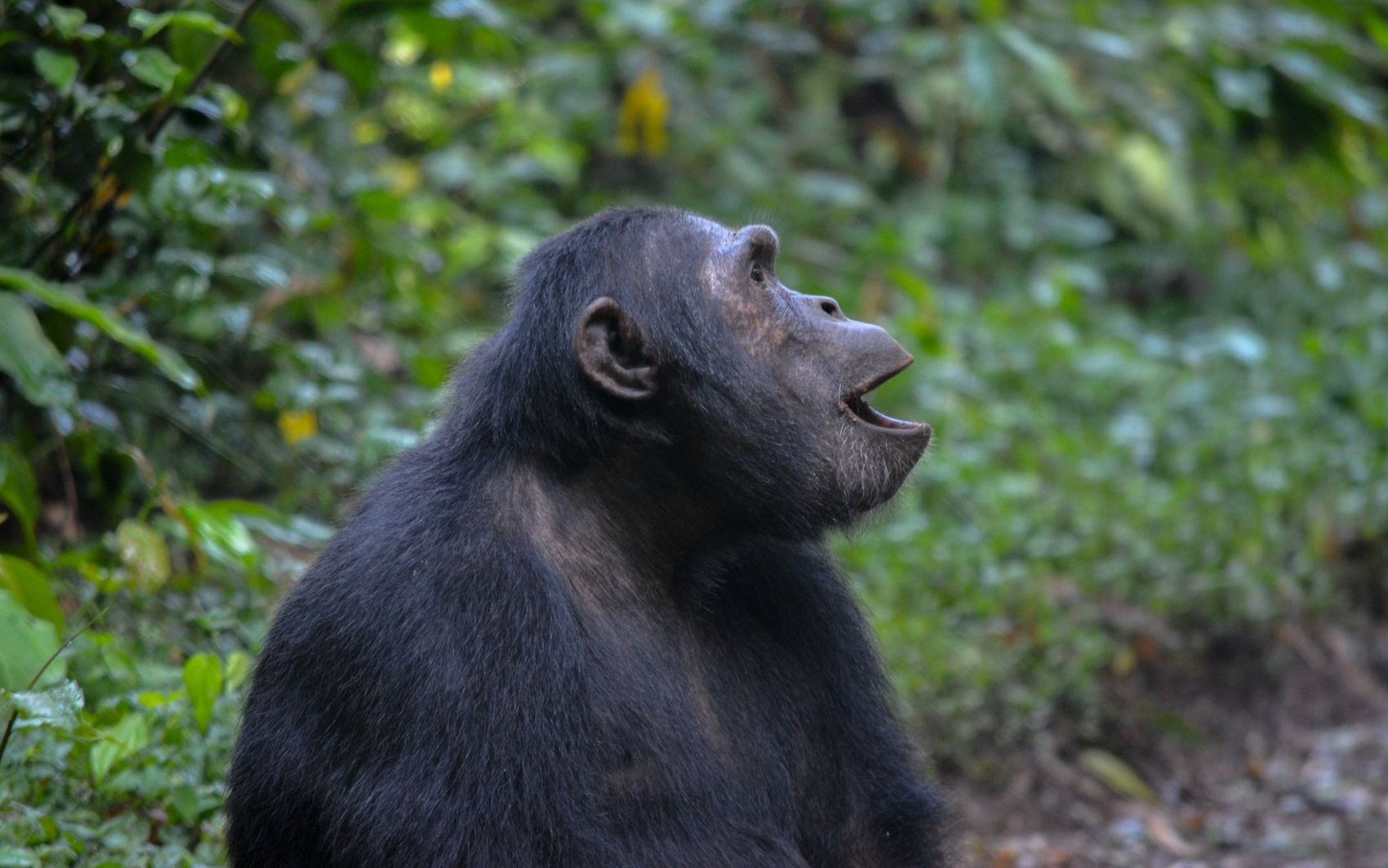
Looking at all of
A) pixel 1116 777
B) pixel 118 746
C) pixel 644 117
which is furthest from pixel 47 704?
pixel 644 117

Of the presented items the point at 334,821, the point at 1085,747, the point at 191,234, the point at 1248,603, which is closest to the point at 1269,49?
the point at 1248,603

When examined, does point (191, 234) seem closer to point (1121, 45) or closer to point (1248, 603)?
point (1248, 603)

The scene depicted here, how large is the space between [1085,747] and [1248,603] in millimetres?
1149

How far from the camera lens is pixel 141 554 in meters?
3.93

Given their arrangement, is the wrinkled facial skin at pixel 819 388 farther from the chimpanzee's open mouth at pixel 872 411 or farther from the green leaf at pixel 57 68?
the green leaf at pixel 57 68

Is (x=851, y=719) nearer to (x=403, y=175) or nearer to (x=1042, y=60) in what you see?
(x=1042, y=60)

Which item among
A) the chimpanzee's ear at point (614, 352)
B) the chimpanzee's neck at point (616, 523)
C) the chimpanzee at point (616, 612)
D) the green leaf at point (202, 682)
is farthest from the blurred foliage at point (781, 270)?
the chimpanzee's ear at point (614, 352)

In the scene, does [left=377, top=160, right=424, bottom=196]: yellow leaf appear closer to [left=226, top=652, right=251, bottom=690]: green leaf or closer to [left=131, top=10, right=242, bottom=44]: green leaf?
[left=131, top=10, right=242, bottom=44]: green leaf

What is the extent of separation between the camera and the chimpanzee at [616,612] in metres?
2.61

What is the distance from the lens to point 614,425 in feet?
9.82

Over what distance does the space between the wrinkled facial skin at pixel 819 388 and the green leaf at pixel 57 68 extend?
6.10ft

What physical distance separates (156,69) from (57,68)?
26 centimetres

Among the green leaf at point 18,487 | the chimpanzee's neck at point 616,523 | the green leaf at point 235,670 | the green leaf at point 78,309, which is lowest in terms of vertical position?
the green leaf at point 235,670

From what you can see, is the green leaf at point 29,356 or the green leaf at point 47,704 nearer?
the green leaf at point 47,704
